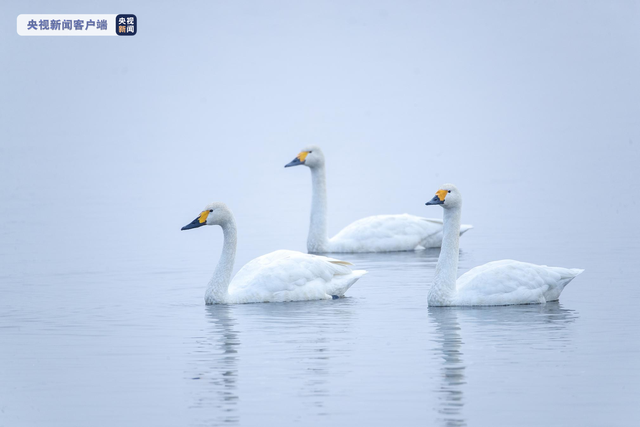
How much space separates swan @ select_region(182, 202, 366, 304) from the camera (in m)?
17.2

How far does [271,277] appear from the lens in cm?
1717

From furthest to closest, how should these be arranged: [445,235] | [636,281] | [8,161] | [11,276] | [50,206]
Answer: [8,161]
[50,206]
[11,276]
[636,281]
[445,235]

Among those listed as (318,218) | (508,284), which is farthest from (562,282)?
(318,218)

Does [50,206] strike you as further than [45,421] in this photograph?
Yes

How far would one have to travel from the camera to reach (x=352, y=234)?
22.7 metres

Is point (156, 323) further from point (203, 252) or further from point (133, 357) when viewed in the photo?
point (203, 252)

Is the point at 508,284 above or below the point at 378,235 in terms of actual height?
below

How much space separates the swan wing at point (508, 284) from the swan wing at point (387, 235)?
5869 millimetres

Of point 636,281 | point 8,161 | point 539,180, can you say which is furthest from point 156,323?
point 8,161

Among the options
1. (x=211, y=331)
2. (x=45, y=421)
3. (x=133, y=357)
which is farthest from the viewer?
(x=211, y=331)

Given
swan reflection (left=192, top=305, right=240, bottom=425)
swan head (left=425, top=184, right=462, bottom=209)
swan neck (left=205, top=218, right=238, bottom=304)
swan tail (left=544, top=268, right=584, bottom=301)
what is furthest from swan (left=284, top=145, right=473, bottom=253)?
swan reflection (left=192, top=305, right=240, bottom=425)

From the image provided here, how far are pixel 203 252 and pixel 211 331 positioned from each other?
783 cm

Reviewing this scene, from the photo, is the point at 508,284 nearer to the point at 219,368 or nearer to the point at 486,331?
the point at 486,331

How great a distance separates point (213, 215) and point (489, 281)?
12.8 ft
